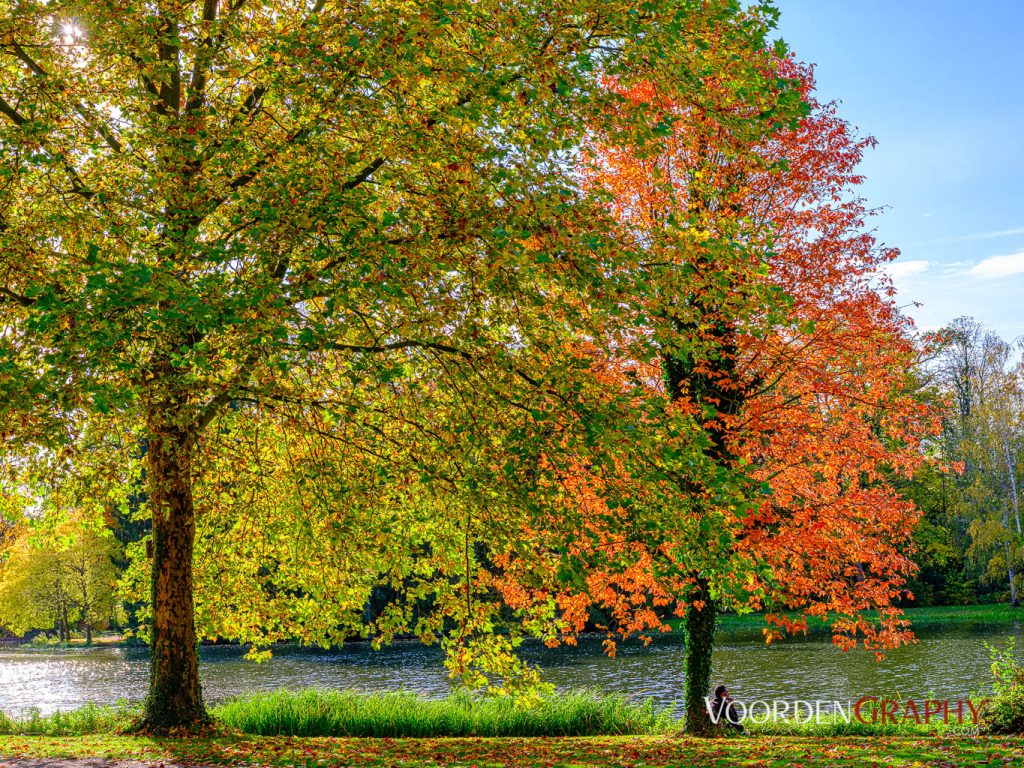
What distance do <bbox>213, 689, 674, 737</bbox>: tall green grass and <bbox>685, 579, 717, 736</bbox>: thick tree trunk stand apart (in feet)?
3.72

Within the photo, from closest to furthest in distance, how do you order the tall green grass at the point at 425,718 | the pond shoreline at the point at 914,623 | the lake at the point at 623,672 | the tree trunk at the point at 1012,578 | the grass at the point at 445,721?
the grass at the point at 445,721 < the tall green grass at the point at 425,718 < the lake at the point at 623,672 < the pond shoreline at the point at 914,623 < the tree trunk at the point at 1012,578

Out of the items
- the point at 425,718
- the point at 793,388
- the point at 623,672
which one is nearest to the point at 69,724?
the point at 425,718

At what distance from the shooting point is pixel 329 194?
8195mm

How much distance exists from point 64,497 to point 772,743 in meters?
11.0

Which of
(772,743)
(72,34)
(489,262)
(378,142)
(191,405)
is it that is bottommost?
(772,743)

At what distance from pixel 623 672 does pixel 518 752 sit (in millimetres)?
16364

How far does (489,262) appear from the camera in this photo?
850 centimetres

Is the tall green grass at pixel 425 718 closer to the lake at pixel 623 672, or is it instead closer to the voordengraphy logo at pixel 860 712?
the voordengraphy logo at pixel 860 712

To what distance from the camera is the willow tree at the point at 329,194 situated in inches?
309

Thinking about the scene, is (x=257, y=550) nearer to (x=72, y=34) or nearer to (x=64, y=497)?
(x=64, y=497)

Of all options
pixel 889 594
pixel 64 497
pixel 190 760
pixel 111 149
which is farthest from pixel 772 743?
pixel 111 149

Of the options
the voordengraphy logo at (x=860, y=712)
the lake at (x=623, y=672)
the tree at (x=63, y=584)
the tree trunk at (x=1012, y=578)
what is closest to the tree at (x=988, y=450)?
the tree trunk at (x=1012, y=578)

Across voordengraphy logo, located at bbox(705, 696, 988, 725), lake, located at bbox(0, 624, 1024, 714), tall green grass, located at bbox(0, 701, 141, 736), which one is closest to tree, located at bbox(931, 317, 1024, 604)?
lake, located at bbox(0, 624, 1024, 714)

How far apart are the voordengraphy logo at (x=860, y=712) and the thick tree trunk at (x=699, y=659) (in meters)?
0.16
